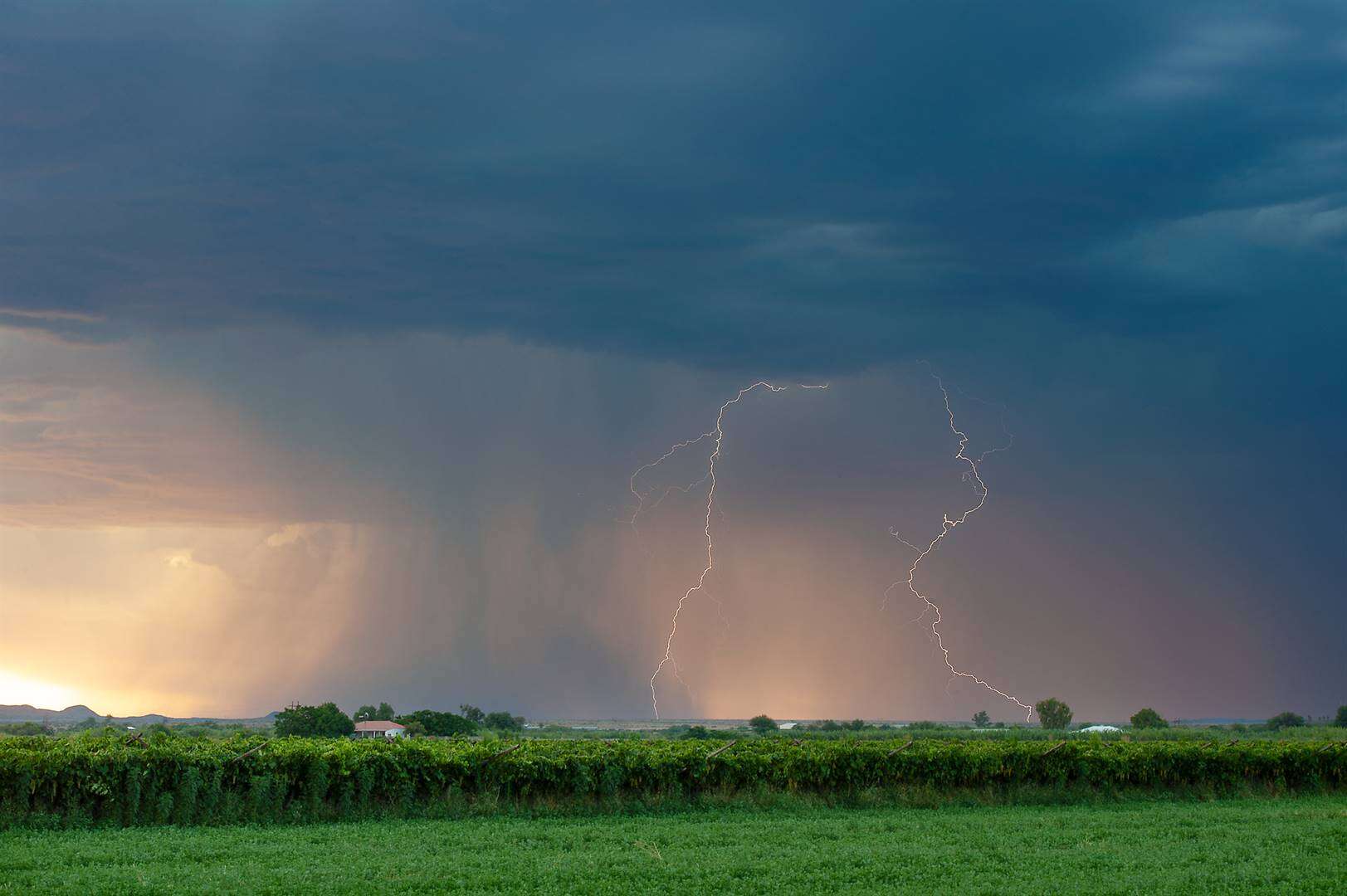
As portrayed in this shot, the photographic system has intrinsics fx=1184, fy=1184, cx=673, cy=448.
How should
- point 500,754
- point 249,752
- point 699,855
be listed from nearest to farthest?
point 699,855
point 249,752
point 500,754

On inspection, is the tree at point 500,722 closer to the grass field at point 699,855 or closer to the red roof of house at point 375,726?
the red roof of house at point 375,726

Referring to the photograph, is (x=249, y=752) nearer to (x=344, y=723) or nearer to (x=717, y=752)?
(x=717, y=752)

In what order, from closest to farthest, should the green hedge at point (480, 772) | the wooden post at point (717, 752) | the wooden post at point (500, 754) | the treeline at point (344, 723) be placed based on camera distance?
the green hedge at point (480, 772), the wooden post at point (500, 754), the wooden post at point (717, 752), the treeline at point (344, 723)

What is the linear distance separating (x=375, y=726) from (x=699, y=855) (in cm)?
4354

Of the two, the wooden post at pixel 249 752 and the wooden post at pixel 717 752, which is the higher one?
the wooden post at pixel 249 752

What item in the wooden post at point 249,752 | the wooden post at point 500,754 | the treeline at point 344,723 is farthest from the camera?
the treeline at point 344,723

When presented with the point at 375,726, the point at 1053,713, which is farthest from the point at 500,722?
the point at 1053,713

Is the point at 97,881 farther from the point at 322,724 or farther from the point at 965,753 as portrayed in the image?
the point at 322,724

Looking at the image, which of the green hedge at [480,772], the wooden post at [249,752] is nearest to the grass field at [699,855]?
the green hedge at [480,772]

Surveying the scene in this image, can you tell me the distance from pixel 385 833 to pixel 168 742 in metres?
4.69

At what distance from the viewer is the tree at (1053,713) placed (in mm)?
79550

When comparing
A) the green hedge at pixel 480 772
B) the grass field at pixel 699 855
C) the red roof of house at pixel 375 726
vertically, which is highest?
the red roof of house at pixel 375 726

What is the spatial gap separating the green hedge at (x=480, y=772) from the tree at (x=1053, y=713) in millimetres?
53559

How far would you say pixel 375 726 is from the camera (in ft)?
189
